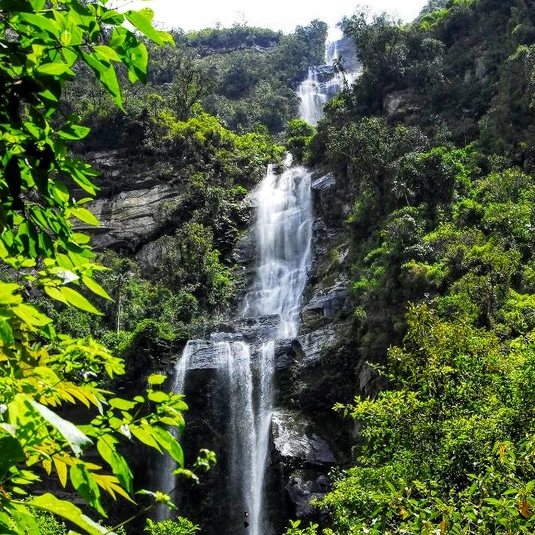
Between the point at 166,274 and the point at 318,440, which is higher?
the point at 166,274

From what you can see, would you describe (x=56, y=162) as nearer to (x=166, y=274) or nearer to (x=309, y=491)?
(x=309, y=491)

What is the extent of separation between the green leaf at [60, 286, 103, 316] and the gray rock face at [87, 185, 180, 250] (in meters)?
36.3

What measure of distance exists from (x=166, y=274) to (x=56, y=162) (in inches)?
1255

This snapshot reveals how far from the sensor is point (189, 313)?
29359 mm

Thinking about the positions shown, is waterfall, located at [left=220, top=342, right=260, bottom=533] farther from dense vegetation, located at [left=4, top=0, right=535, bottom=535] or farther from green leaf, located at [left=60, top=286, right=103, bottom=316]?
green leaf, located at [left=60, top=286, right=103, bottom=316]

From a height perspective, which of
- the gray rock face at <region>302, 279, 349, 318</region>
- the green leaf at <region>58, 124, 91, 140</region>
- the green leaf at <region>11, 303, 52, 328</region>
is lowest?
the green leaf at <region>11, 303, 52, 328</region>

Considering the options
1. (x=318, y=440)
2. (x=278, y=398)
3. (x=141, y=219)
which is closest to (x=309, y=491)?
(x=318, y=440)

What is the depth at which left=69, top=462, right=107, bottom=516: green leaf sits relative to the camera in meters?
1.28

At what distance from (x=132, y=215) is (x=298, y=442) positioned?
76.9ft

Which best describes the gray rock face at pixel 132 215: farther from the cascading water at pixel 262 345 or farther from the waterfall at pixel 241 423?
the waterfall at pixel 241 423

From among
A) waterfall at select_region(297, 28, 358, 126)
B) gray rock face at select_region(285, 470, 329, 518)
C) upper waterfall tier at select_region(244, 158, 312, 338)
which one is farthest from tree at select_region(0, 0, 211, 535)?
waterfall at select_region(297, 28, 358, 126)

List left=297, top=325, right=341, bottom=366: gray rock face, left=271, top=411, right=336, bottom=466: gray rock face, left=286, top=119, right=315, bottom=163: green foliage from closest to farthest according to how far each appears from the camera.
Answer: left=271, top=411, right=336, bottom=466: gray rock face → left=297, top=325, right=341, bottom=366: gray rock face → left=286, top=119, right=315, bottom=163: green foliage

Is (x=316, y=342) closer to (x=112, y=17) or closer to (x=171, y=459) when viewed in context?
(x=171, y=459)

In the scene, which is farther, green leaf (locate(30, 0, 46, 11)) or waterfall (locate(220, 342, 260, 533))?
waterfall (locate(220, 342, 260, 533))
